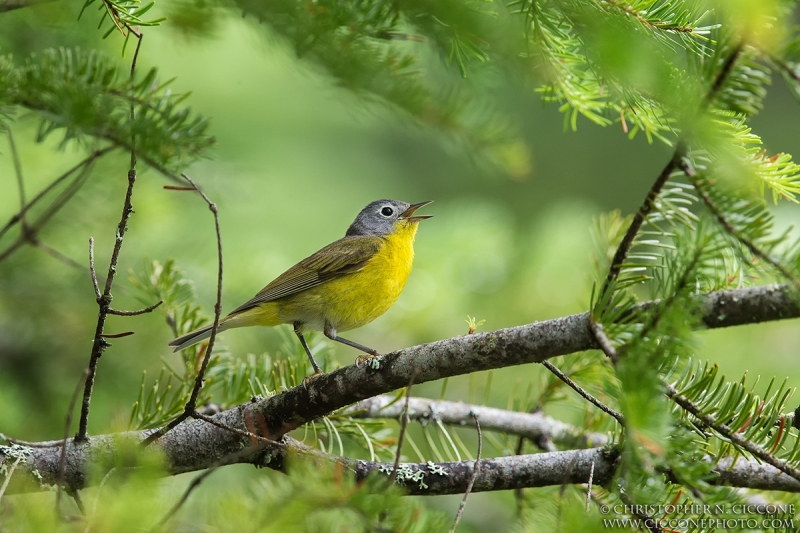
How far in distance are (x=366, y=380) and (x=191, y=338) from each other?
1.55m

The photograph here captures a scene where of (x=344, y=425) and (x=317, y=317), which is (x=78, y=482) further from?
(x=317, y=317)

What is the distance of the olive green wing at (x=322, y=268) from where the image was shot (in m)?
4.82

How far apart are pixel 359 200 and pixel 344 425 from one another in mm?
3692

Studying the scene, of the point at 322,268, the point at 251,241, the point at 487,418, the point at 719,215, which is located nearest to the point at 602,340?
the point at 719,215

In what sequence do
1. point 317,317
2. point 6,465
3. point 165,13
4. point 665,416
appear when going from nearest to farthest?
point 665,416
point 6,465
point 165,13
point 317,317

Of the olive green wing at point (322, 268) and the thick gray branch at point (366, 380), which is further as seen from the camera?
the olive green wing at point (322, 268)

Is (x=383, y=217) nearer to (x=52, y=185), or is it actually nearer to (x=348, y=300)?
(x=348, y=300)

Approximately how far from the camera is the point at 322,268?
5141 millimetres

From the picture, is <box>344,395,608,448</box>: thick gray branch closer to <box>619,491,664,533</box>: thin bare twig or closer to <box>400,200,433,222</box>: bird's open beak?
<box>619,491,664,533</box>: thin bare twig

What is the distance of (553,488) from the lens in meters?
3.61

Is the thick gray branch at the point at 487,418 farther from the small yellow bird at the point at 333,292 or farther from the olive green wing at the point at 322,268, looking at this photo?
the olive green wing at the point at 322,268

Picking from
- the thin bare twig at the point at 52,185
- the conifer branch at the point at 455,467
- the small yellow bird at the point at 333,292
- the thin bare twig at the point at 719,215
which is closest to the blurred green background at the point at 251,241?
the small yellow bird at the point at 333,292

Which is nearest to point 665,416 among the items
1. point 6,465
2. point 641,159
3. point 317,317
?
point 6,465

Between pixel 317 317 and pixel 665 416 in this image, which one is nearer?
pixel 665 416
